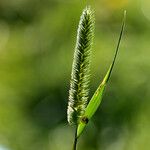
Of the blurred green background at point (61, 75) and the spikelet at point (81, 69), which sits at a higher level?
the spikelet at point (81, 69)

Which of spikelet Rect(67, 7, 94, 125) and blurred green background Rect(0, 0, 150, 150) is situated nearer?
spikelet Rect(67, 7, 94, 125)

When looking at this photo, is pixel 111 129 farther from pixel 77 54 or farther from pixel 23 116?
pixel 77 54

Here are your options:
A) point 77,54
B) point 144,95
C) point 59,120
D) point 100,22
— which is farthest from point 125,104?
point 77,54

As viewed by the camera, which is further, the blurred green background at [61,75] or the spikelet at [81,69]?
the blurred green background at [61,75]

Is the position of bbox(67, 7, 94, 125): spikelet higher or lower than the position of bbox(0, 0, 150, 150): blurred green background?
higher
